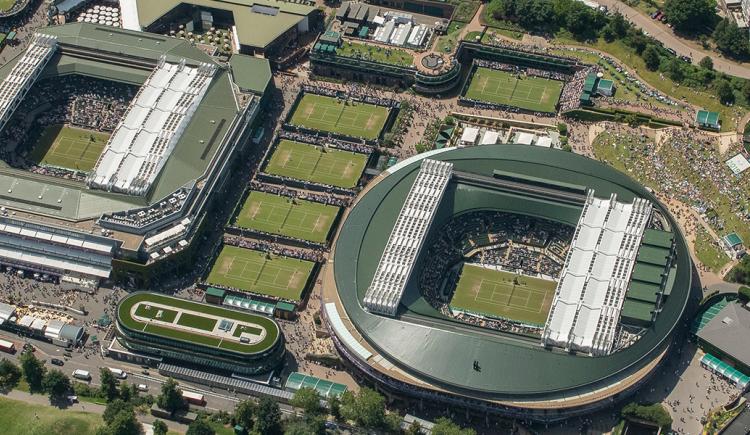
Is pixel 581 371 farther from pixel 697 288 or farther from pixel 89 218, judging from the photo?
pixel 89 218

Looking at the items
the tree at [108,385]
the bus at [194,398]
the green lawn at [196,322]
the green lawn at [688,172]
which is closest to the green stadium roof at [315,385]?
the bus at [194,398]

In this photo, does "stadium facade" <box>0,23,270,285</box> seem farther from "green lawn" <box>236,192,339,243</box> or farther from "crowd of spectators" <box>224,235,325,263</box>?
"green lawn" <box>236,192,339,243</box>

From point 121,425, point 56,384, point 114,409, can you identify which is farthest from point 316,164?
point 121,425

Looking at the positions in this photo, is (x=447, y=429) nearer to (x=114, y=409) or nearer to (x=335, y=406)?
(x=335, y=406)

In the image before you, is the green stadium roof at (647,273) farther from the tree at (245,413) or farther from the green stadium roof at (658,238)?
the tree at (245,413)

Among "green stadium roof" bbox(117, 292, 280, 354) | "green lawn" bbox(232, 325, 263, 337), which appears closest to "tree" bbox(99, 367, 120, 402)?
"green stadium roof" bbox(117, 292, 280, 354)

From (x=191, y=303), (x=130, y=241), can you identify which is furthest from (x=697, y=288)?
(x=130, y=241)

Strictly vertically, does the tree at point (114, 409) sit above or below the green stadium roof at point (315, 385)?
below
